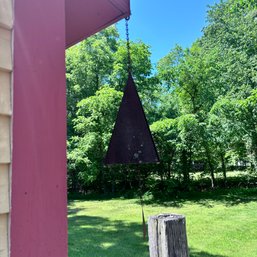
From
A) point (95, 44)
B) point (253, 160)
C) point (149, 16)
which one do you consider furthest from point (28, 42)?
point (149, 16)

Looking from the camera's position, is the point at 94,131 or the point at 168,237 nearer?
the point at 168,237

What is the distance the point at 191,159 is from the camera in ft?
29.9

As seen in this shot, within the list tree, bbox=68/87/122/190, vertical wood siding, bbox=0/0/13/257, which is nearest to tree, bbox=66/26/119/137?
tree, bbox=68/87/122/190

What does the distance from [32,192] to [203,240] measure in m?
3.93

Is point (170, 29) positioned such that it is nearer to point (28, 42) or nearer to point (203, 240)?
point (203, 240)

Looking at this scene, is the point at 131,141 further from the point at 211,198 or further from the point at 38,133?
the point at 211,198

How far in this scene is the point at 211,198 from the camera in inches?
310

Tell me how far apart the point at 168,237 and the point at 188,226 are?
4382mm

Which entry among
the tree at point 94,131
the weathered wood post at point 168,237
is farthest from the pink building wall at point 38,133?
the tree at point 94,131

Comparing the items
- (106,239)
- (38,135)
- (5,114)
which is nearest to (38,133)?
(38,135)

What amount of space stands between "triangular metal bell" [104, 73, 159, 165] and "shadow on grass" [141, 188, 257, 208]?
556 cm

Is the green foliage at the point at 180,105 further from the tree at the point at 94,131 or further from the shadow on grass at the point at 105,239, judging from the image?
the shadow on grass at the point at 105,239

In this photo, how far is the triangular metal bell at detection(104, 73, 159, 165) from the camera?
1.79 meters

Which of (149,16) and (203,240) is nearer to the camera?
(203,240)
